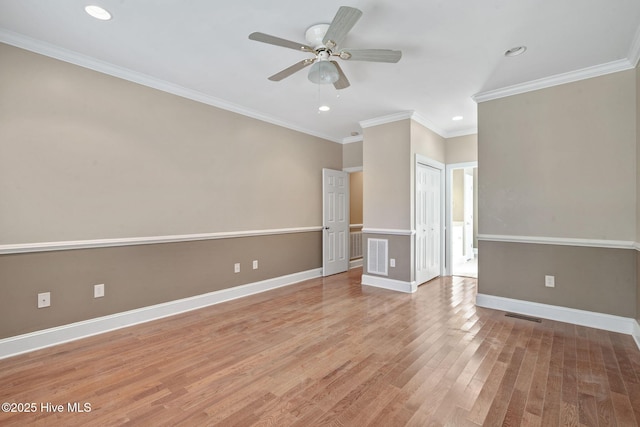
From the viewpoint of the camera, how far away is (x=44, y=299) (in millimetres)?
2719

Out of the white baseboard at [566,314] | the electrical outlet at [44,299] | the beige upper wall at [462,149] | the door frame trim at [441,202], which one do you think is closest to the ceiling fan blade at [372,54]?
the door frame trim at [441,202]

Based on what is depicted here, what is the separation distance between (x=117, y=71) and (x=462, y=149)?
528 centimetres

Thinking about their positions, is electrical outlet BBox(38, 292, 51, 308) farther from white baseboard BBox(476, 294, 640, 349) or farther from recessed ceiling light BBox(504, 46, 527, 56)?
recessed ceiling light BBox(504, 46, 527, 56)

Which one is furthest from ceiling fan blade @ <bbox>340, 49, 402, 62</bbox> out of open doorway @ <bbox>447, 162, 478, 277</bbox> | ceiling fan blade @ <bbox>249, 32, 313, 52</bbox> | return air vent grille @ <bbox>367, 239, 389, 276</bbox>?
open doorway @ <bbox>447, 162, 478, 277</bbox>

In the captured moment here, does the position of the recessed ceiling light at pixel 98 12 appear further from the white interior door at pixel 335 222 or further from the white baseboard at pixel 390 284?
the white baseboard at pixel 390 284

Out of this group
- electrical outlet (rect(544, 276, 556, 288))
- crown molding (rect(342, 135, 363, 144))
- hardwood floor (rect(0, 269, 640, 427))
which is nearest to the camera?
hardwood floor (rect(0, 269, 640, 427))

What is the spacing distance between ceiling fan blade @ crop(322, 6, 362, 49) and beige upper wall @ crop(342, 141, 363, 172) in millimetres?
3719

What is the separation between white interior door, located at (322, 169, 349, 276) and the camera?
223 inches

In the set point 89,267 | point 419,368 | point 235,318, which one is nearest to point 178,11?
point 89,267

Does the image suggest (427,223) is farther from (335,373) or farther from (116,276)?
(116,276)

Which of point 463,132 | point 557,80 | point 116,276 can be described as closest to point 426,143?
point 463,132

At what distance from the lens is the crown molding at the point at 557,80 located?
303 centimetres

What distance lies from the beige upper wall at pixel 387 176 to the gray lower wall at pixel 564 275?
129cm

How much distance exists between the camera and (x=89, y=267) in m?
2.97
